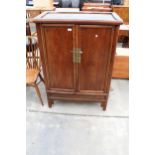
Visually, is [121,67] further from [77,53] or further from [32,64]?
[32,64]

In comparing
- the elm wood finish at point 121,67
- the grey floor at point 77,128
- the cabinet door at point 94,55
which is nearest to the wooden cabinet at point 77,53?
the cabinet door at point 94,55

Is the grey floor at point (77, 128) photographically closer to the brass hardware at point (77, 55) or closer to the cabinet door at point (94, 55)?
the cabinet door at point (94, 55)

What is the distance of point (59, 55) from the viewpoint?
1.82 meters

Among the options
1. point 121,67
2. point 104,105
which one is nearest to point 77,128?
point 104,105

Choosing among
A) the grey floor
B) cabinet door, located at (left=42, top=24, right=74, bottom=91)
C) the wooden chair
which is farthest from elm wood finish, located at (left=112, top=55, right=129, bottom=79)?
the wooden chair

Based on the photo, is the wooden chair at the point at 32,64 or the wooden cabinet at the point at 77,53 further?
the wooden chair at the point at 32,64

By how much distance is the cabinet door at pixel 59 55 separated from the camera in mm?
1698

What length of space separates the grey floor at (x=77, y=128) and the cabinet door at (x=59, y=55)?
1.09ft

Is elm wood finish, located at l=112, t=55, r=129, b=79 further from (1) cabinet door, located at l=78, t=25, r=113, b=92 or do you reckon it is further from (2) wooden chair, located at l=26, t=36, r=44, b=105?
(2) wooden chair, located at l=26, t=36, r=44, b=105

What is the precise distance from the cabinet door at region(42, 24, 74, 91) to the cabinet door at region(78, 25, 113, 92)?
11 cm
